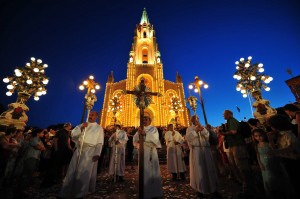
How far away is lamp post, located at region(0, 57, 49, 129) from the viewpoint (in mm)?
11594

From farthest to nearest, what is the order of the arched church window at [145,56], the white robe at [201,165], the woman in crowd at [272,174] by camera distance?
1. the arched church window at [145,56]
2. the white robe at [201,165]
3. the woman in crowd at [272,174]

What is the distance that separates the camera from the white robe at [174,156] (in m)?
6.70

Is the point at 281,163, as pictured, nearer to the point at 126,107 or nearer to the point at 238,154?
the point at 238,154

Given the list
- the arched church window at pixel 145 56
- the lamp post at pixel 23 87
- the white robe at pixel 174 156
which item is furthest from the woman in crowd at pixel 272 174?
the arched church window at pixel 145 56

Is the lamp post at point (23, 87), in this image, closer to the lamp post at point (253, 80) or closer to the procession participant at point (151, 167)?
the procession participant at point (151, 167)

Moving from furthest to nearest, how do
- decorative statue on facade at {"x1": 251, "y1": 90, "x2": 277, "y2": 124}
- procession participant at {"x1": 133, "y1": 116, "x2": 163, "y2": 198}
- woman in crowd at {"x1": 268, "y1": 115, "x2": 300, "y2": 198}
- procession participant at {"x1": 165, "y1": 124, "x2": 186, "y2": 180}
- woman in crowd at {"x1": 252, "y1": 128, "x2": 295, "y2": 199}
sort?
decorative statue on facade at {"x1": 251, "y1": 90, "x2": 277, "y2": 124} < procession participant at {"x1": 165, "y1": 124, "x2": 186, "y2": 180} < procession participant at {"x1": 133, "y1": 116, "x2": 163, "y2": 198} < woman in crowd at {"x1": 252, "y1": 128, "x2": 295, "y2": 199} < woman in crowd at {"x1": 268, "y1": 115, "x2": 300, "y2": 198}

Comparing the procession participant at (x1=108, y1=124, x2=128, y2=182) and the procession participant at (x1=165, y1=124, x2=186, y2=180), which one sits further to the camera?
the procession participant at (x1=165, y1=124, x2=186, y2=180)

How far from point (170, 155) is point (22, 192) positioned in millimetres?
5407

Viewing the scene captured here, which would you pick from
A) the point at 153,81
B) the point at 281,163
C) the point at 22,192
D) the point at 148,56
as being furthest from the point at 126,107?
the point at 281,163

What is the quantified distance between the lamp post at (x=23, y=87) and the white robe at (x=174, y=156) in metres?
11.7

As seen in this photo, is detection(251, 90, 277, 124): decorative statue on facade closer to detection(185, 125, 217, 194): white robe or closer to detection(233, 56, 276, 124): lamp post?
detection(233, 56, 276, 124): lamp post

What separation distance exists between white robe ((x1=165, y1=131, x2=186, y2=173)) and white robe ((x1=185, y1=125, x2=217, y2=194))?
2214 mm

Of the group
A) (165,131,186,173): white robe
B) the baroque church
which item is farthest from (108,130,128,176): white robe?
the baroque church

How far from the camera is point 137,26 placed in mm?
46719
